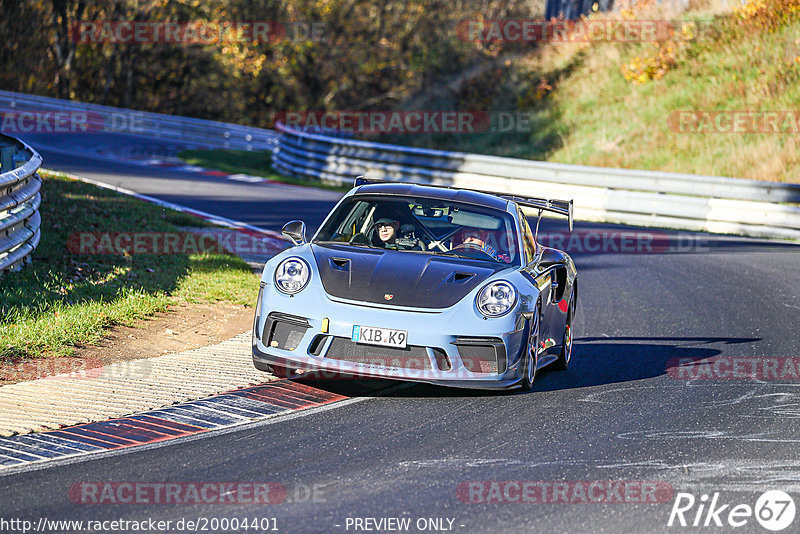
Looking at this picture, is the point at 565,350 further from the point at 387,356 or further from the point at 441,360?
the point at 387,356

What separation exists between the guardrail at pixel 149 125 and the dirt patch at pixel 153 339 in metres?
23.3

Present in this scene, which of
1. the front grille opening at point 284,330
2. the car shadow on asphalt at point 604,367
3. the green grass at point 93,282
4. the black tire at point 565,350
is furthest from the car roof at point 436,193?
the green grass at point 93,282

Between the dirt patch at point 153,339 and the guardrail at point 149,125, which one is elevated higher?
the guardrail at point 149,125

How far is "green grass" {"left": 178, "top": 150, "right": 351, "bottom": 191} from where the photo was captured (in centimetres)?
2469

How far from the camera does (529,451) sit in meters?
6.17

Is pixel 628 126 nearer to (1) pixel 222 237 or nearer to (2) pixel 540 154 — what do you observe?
(2) pixel 540 154

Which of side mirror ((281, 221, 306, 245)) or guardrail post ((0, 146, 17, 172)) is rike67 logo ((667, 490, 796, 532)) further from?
guardrail post ((0, 146, 17, 172))

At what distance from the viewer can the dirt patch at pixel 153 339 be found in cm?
752

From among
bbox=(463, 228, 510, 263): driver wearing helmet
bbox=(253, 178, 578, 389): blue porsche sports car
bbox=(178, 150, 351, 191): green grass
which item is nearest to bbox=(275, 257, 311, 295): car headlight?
bbox=(253, 178, 578, 389): blue porsche sports car

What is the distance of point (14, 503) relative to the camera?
488 centimetres

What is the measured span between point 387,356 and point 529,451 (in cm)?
125

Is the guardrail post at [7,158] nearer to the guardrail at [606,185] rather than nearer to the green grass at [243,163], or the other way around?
the green grass at [243,163]

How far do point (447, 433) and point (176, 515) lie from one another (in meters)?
2.11

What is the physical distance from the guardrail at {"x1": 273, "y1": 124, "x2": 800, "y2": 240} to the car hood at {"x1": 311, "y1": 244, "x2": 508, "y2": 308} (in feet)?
42.1
